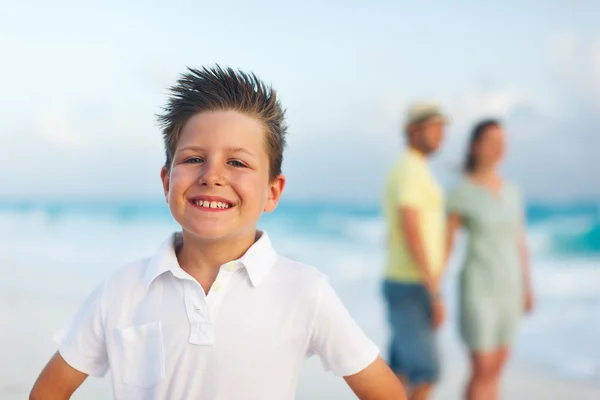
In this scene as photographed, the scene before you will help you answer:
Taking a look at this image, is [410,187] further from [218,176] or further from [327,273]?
[327,273]

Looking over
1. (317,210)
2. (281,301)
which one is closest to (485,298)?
(281,301)

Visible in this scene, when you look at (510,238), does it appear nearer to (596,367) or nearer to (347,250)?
(596,367)

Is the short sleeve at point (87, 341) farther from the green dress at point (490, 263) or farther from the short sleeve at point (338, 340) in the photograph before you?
the green dress at point (490, 263)

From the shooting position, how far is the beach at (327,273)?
4301 mm

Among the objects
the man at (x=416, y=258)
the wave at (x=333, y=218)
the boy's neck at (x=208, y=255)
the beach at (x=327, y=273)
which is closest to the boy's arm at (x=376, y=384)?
the boy's neck at (x=208, y=255)

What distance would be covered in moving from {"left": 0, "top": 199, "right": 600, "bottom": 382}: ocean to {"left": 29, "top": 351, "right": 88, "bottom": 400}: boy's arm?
3.90 meters

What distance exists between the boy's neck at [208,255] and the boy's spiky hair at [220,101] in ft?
0.55

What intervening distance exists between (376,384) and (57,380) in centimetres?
60

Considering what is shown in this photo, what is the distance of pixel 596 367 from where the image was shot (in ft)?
16.4

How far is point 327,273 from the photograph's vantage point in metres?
9.55

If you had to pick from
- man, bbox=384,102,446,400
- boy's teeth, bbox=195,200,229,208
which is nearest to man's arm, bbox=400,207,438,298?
man, bbox=384,102,446,400

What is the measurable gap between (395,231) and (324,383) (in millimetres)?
1033

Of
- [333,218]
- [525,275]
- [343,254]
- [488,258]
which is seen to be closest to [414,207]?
[488,258]

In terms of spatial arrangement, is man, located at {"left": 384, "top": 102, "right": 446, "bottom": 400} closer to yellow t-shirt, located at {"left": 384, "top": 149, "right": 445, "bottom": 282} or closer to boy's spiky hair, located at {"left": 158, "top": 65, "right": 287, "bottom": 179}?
yellow t-shirt, located at {"left": 384, "top": 149, "right": 445, "bottom": 282}
